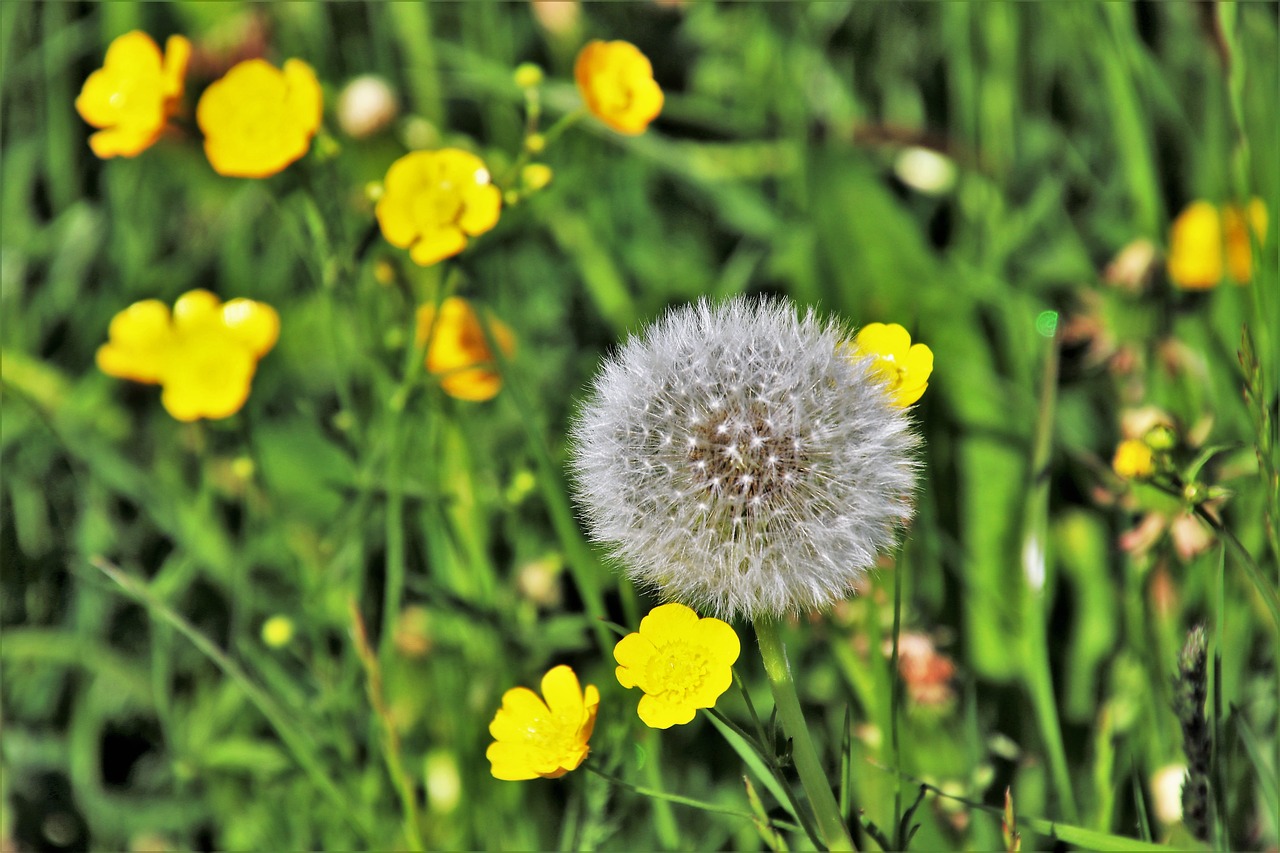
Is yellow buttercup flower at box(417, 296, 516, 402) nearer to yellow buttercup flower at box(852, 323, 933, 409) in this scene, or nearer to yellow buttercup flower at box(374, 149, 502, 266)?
yellow buttercup flower at box(374, 149, 502, 266)

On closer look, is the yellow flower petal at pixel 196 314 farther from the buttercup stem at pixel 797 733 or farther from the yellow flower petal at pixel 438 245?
the buttercup stem at pixel 797 733

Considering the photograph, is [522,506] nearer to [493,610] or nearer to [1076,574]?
[493,610]

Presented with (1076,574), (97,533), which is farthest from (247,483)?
(1076,574)

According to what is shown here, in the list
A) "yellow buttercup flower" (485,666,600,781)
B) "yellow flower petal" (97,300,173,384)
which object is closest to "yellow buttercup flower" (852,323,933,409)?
"yellow buttercup flower" (485,666,600,781)

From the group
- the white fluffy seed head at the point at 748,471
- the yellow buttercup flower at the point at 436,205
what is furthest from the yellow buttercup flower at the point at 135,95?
the white fluffy seed head at the point at 748,471

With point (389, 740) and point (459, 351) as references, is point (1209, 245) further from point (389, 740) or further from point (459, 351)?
point (389, 740)

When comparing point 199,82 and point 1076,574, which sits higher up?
point 199,82
